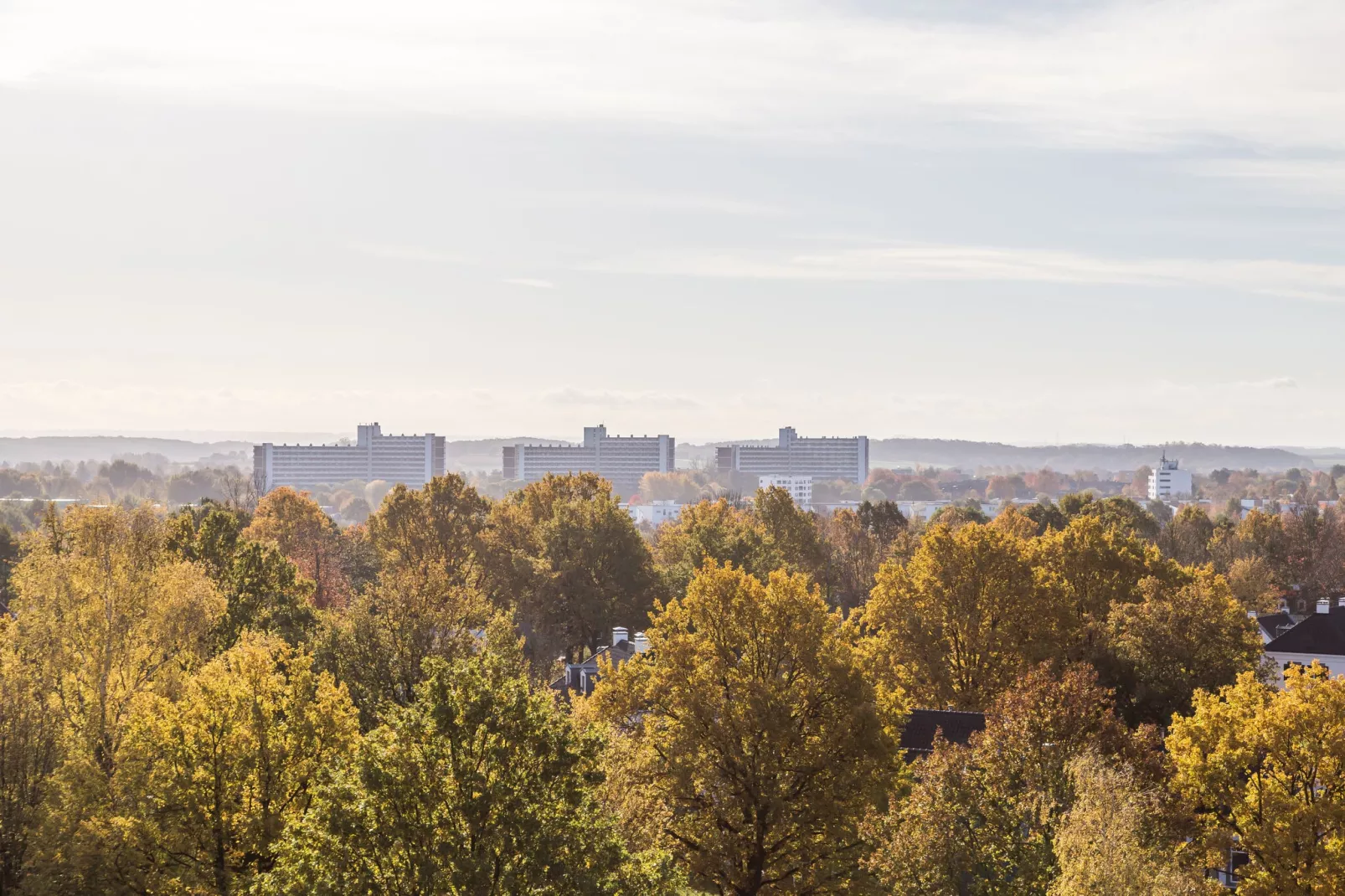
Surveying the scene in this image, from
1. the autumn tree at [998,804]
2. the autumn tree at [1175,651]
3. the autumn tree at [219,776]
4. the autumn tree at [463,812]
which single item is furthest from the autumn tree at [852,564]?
the autumn tree at [463,812]

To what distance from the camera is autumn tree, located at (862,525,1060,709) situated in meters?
50.8

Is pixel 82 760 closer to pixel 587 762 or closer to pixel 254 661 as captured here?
pixel 254 661

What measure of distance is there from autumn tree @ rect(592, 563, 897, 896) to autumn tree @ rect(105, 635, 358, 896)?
741 centimetres

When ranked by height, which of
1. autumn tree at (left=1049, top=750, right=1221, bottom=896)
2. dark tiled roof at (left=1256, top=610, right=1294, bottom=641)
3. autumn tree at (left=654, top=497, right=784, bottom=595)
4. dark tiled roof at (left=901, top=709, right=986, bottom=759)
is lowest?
dark tiled roof at (left=1256, top=610, right=1294, bottom=641)

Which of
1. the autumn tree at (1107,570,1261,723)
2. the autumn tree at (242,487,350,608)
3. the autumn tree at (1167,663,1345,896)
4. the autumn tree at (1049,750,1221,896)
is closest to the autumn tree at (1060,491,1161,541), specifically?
the autumn tree at (1107,570,1261,723)

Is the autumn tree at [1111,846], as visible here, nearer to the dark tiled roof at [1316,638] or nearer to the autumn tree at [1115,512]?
the dark tiled roof at [1316,638]

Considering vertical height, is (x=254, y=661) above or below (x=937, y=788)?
above

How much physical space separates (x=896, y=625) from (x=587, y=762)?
31.0 meters

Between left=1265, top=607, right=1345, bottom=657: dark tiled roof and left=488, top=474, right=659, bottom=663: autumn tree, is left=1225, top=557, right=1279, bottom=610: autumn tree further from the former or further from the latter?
left=488, top=474, right=659, bottom=663: autumn tree

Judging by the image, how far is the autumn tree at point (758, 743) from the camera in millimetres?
32188

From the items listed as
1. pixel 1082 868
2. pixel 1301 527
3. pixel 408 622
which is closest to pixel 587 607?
pixel 408 622

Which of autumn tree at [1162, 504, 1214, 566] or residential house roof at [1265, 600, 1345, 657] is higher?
autumn tree at [1162, 504, 1214, 566]

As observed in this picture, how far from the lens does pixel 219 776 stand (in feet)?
96.0

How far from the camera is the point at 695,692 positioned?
112ft
